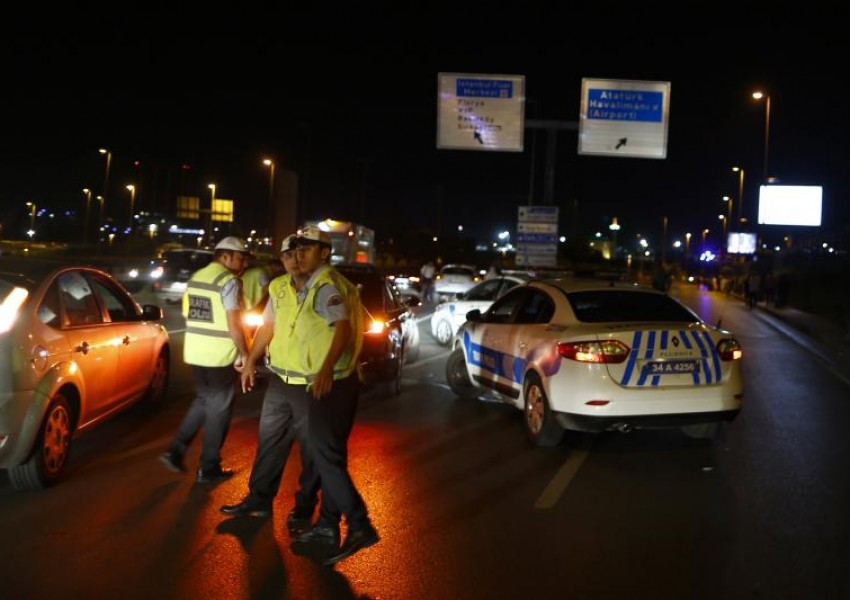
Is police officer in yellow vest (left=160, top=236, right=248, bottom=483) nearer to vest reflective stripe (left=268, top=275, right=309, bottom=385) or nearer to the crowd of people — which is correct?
the crowd of people

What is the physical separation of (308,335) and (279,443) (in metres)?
0.89

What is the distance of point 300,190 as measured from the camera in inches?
2579

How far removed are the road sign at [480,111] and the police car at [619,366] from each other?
54.2 feet

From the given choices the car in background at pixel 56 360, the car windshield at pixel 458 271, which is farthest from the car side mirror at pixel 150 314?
the car windshield at pixel 458 271

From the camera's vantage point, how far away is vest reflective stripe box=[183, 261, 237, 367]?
6.29m

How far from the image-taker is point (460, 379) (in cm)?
1051

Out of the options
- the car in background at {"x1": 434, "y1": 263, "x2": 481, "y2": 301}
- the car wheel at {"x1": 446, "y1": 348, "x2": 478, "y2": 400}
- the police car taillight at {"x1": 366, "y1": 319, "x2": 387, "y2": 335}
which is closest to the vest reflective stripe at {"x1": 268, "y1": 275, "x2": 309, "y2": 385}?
the police car taillight at {"x1": 366, "y1": 319, "x2": 387, "y2": 335}

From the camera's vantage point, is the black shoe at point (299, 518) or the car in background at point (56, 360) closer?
the black shoe at point (299, 518)

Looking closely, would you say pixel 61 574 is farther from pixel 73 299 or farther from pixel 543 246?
pixel 543 246

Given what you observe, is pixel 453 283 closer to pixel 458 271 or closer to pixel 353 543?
pixel 458 271

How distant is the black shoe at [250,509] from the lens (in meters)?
5.51

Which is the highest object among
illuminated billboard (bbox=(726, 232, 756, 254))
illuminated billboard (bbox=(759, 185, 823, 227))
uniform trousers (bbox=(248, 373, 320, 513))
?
illuminated billboard (bbox=(759, 185, 823, 227))

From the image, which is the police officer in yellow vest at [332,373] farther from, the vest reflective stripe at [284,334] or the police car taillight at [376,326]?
the police car taillight at [376,326]

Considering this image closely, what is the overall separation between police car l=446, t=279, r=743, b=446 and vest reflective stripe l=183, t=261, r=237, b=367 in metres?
2.94
